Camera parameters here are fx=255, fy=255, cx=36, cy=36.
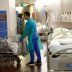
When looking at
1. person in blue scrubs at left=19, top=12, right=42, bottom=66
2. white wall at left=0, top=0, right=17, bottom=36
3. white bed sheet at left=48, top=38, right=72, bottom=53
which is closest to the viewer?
white bed sheet at left=48, top=38, right=72, bottom=53

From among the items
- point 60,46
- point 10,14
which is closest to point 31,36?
point 10,14

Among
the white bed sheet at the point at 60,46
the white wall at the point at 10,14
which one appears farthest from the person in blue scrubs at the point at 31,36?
the white bed sheet at the point at 60,46

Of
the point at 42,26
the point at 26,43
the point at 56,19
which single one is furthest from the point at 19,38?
the point at 42,26

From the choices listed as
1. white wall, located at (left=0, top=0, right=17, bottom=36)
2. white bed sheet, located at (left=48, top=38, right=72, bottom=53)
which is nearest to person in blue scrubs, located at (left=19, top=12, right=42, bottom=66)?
white wall, located at (left=0, top=0, right=17, bottom=36)

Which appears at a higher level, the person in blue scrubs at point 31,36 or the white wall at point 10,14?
the white wall at point 10,14

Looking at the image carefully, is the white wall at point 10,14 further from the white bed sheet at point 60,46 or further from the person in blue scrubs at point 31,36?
the white bed sheet at point 60,46

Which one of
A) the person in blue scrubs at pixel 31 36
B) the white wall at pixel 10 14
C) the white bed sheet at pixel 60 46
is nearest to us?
the white bed sheet at pixel 60 46

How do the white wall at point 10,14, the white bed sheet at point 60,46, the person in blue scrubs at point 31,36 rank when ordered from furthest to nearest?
the white wall at point 10,14
the person in blue scrubs at point 31,36
the white bed sheet at point 60,46

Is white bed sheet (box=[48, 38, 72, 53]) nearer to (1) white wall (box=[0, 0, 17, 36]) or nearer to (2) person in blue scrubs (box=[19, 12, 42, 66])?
(2) person in blue scrubs (box=[19, 12, 42, 66])

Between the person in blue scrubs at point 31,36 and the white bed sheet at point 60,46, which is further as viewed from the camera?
the person in blue scrubs at point 31,36

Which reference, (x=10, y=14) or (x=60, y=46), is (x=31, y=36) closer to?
(x=10, y=14)

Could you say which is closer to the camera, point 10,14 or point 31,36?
point 31,36

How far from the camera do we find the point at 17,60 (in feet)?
25.9

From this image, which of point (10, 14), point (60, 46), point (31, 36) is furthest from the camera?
point (10, 14)
